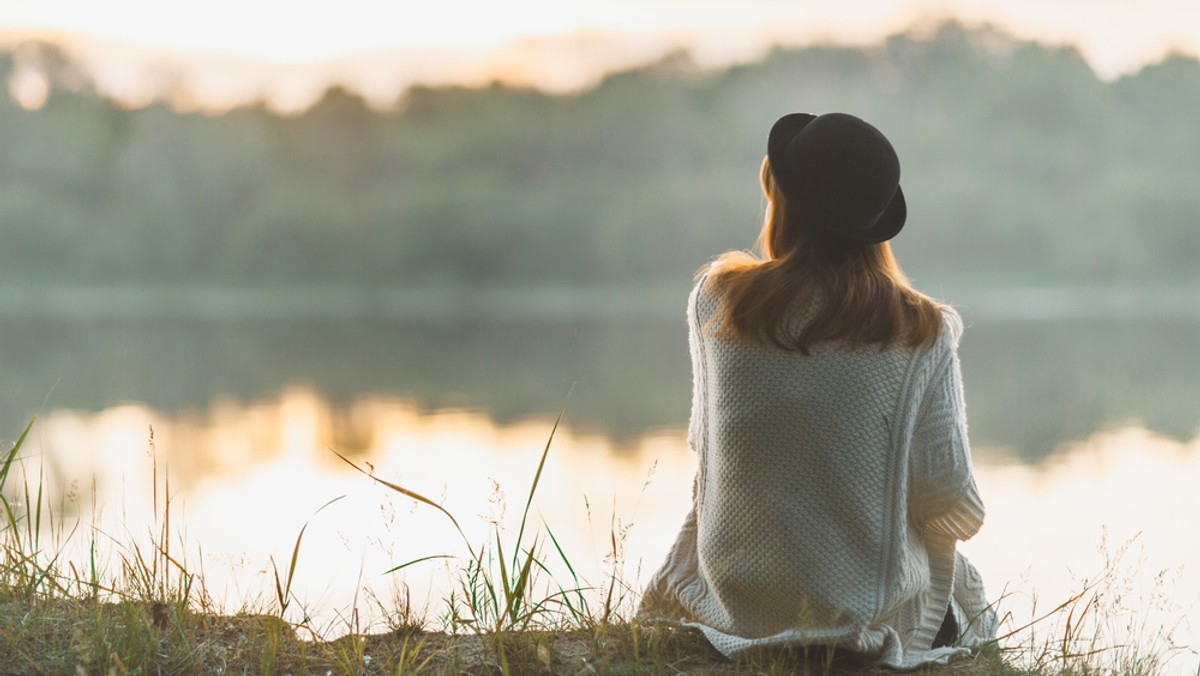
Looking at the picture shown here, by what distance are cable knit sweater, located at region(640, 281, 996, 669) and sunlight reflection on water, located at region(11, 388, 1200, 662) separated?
667 millimetres

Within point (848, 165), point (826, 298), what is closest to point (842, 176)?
point (848, 165)

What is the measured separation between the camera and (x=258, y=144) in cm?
3525

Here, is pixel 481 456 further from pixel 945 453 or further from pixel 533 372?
pixel 533 372

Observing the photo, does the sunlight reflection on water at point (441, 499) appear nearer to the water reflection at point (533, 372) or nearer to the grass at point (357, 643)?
the grass at point (357, 643)

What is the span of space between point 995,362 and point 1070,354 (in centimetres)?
172

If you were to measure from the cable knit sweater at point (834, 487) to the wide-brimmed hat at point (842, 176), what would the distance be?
7.9 inches

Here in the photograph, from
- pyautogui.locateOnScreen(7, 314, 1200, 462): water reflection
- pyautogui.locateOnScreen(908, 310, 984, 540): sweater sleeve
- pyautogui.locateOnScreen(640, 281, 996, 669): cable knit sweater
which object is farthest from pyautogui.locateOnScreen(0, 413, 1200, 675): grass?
pyautogui.locateOnScreen(7, 314, 1200, 462): water reflection

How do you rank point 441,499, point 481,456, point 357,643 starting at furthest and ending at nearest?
point 481,456 → point 441,499 → point 357,643

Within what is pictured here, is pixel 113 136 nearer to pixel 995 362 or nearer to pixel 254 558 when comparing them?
pixel 995 362

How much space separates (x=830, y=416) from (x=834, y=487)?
12 cm

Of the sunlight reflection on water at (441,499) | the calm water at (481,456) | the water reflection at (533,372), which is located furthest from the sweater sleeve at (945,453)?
the water reflection at (533,372)

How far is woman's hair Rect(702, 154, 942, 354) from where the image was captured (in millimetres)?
1885

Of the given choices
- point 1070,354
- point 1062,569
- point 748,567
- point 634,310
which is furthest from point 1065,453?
point 634,310

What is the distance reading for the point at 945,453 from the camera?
6.34 feet
